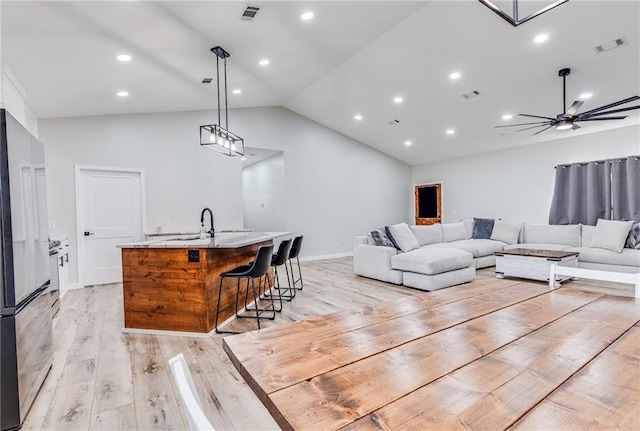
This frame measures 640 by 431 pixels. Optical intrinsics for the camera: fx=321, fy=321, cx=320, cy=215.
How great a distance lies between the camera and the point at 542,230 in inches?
244

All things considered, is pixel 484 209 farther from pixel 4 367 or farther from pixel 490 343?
pixel 4 367

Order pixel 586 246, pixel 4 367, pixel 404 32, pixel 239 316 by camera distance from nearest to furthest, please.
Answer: pixel 4 367
pixel 239 316
pixel 404 32
pixel 586 246

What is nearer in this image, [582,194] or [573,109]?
[573,109]

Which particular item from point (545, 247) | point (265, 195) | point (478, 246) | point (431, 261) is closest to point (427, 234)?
point (478, 246)

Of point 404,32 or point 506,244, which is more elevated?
point 404,32

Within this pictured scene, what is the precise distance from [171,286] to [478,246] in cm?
527

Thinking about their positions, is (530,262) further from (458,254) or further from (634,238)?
(634,238)

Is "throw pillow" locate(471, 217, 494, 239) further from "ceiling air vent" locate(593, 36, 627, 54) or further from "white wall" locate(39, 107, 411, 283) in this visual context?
"ceiling air vent" locate(593, 36, 627, 54)

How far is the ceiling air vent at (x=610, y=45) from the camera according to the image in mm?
3910

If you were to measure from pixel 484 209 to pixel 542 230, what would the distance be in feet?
7.46

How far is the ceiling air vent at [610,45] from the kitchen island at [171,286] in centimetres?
501

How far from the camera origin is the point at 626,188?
19.9 ft

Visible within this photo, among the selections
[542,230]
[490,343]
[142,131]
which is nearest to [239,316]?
[490,343]

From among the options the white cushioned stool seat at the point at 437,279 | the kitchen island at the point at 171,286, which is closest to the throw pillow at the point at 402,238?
the white cushioned stool seat at the point at 437,279
